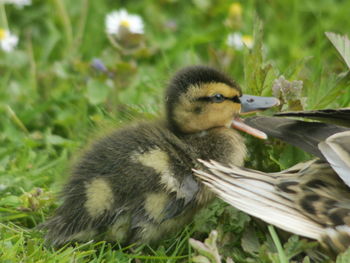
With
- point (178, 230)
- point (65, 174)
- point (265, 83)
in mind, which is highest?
point (265, 83)

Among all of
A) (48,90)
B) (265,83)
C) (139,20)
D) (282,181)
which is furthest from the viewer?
(139,20)

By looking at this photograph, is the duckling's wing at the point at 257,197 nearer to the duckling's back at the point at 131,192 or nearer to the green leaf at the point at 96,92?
the duckling's back at the point at 131,192

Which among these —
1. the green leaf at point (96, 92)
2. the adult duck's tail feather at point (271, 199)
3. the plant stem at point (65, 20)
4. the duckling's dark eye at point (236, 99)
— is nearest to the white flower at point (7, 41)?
the plant stem at point (65, 20)

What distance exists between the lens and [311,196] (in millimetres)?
2314

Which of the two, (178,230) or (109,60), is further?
(109,60)

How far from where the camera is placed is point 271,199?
7.50 ft

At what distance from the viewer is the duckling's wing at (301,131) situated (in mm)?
2342

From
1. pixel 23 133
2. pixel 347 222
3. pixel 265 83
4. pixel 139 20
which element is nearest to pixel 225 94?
pixel 265 83

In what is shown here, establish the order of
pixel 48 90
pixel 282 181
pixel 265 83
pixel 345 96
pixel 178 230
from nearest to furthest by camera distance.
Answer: pixel 282 181, pixel 178 230, pixel 265 83, pixel 345 96, pixel 48 90

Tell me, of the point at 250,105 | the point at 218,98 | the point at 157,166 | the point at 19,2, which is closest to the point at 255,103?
the point at 250,105

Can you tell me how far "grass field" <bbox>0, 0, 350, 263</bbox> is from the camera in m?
2.57

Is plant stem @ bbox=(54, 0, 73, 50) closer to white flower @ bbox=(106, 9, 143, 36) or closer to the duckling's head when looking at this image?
white flower @ bbox=(106, 9, 143, 36)

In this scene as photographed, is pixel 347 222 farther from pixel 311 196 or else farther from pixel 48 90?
pixel 48 90

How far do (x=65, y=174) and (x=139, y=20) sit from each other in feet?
6.30
